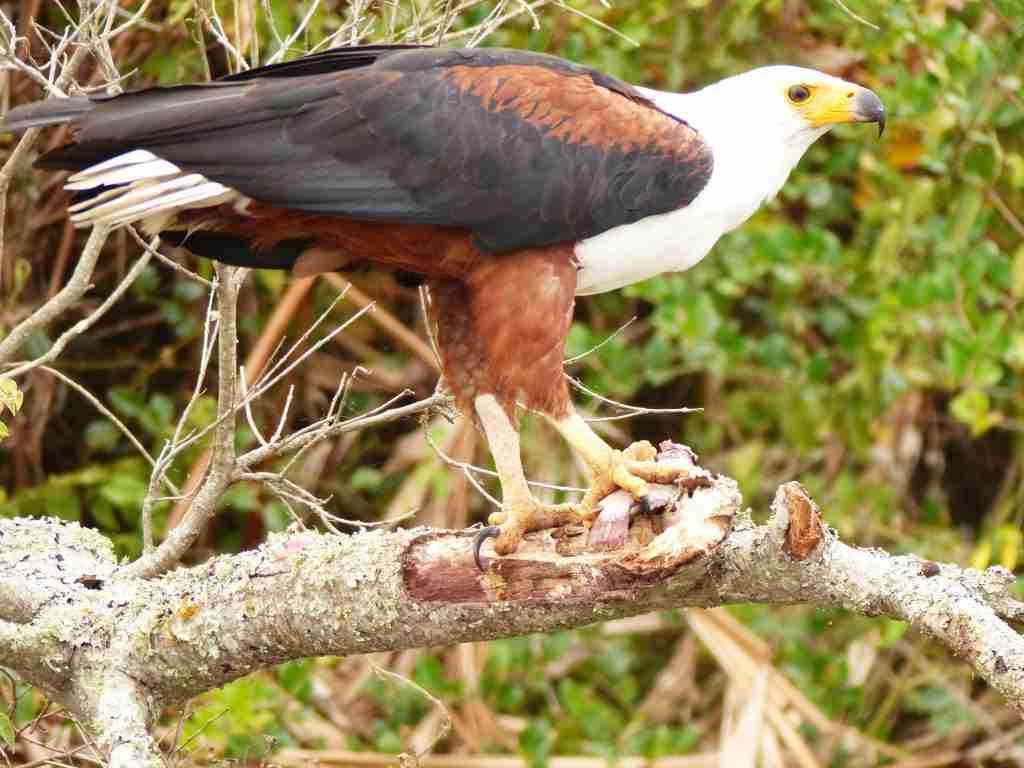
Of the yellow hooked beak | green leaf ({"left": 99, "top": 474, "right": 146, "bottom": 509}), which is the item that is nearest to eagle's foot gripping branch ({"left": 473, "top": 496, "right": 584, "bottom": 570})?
the yellow hooked beak

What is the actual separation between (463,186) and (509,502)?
2.51ft

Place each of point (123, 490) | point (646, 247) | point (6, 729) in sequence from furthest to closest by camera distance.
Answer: point (123, 490) < point (646, 247) < point (6, 729)

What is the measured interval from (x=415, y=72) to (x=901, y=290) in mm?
2744

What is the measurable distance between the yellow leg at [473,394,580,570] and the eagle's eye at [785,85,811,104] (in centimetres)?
113

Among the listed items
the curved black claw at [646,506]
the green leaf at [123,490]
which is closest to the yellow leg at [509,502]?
the curved black claw at [646,506]

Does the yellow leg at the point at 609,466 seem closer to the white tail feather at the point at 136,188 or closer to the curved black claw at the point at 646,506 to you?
the curved black claw at the point at 646,506

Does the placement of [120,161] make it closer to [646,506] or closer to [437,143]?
[437,143]

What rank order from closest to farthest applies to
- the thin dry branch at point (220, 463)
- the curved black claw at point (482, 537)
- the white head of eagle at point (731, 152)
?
the curved black claw at point (482, 537), the thin dry branch at point (220, 463), the white head of eagle at point (731, 152)

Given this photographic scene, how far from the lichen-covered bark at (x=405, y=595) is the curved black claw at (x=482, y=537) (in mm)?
20

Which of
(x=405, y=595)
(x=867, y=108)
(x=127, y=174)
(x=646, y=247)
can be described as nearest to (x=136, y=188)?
(x=127, y=174)

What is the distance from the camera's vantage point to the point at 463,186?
149 inches

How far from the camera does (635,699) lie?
7.08 m

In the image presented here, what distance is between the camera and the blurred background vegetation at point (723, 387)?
19.4ft

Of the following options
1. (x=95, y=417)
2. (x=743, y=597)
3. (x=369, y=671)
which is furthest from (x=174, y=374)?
(x=743, y=597)
